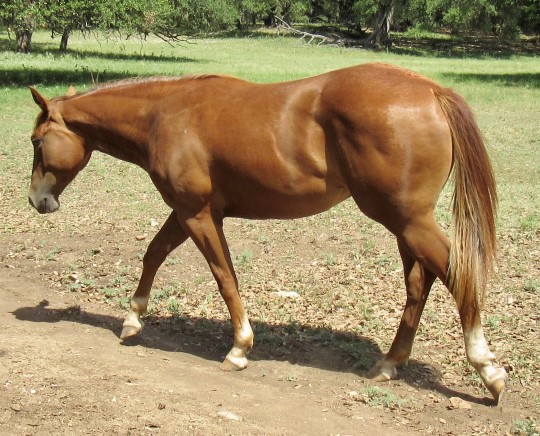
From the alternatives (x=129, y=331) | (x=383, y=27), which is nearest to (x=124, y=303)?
(x=129, y=331)

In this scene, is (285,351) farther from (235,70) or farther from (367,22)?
(367,22)

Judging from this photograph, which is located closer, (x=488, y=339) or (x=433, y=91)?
(x=433, y=91)

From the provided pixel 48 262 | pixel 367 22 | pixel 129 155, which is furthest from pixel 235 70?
pixel 367 22

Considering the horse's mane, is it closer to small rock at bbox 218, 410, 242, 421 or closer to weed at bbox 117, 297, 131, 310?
weed at bbox 117, 297, 131, 310

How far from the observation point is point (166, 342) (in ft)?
19.2

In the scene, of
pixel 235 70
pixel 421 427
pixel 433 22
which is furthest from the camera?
pixel 433 22

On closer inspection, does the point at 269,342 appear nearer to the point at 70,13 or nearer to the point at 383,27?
the point at 70,13

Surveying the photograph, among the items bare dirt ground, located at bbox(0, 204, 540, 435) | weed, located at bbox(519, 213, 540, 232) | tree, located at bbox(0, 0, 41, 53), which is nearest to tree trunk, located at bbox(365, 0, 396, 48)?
tree, located at bbox(0, 0, 41, 53)

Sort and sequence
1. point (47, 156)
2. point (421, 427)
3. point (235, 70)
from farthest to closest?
point (235, 70) < point (47, 156) < point (421, 427)

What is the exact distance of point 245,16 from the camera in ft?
208

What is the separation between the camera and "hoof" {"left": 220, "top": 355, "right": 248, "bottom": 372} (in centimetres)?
519

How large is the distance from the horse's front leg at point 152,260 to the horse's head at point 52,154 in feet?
2.53

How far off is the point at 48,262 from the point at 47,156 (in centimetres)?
232

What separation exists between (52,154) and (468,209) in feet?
9.37
